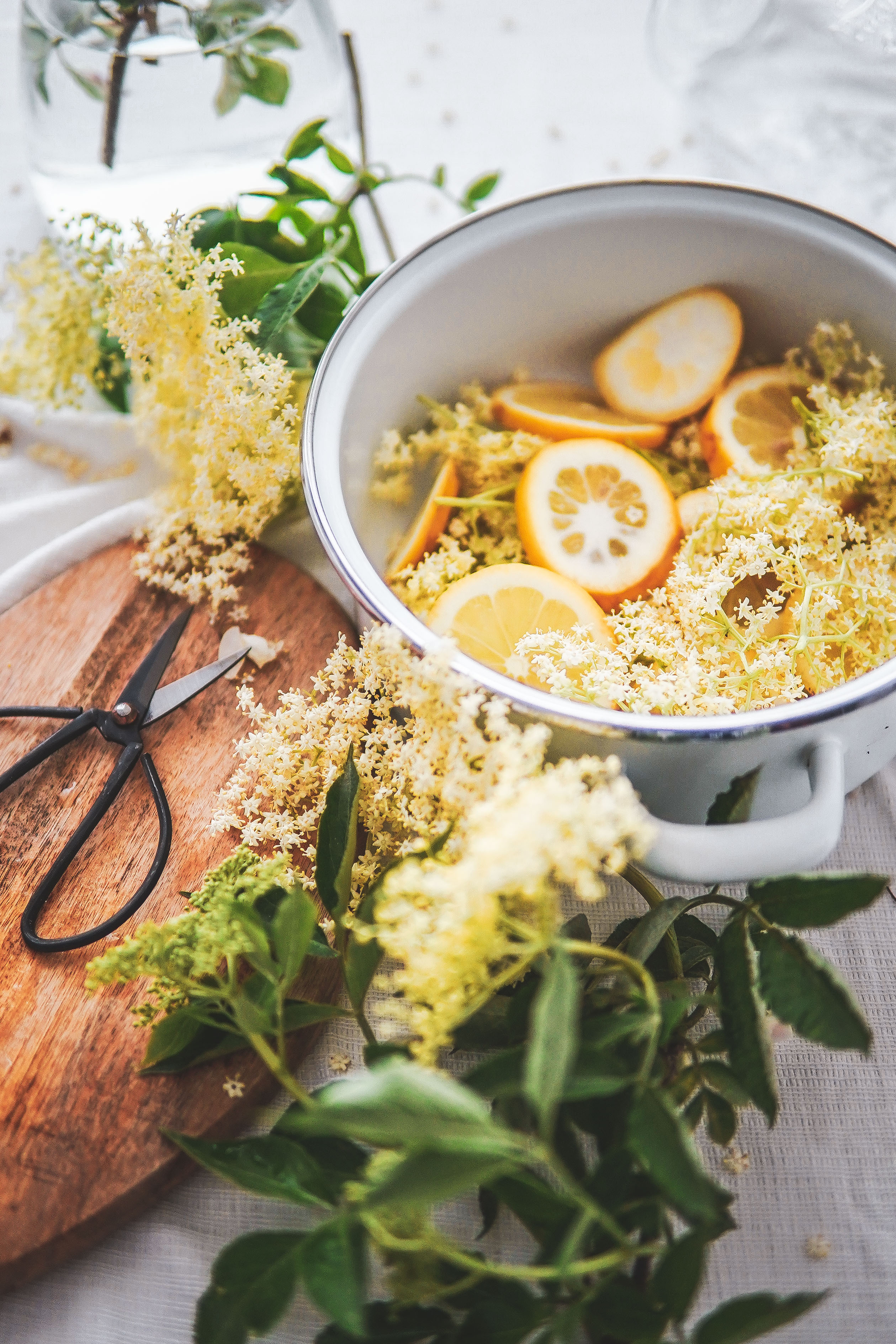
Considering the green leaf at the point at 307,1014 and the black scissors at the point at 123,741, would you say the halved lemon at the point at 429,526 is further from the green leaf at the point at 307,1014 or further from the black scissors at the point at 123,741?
the green leaf at the point at 307,1014

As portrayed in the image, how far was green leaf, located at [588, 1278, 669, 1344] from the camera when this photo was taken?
385 millimetres

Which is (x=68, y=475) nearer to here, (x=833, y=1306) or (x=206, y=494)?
(x=206, y=494)

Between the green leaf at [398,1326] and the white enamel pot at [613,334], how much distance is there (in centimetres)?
23

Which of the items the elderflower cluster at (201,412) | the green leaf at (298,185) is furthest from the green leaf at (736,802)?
the green leaf at (298,185)

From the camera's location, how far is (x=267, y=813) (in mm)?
619

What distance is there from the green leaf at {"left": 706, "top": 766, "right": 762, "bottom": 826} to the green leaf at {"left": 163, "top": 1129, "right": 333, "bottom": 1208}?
267 mm

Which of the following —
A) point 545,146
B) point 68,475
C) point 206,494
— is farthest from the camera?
point 545,146

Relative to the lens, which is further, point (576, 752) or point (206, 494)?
point (206, 494)

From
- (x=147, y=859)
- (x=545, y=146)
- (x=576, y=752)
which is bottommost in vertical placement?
(x=147, y=859)

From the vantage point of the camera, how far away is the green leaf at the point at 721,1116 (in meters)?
0.47

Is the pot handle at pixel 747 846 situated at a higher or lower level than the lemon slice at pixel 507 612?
lower

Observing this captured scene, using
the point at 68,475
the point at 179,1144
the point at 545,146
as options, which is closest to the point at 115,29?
the point at 68,475

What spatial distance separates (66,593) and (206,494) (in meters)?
0.17

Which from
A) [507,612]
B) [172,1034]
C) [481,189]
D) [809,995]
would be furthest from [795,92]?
[172,1034]
